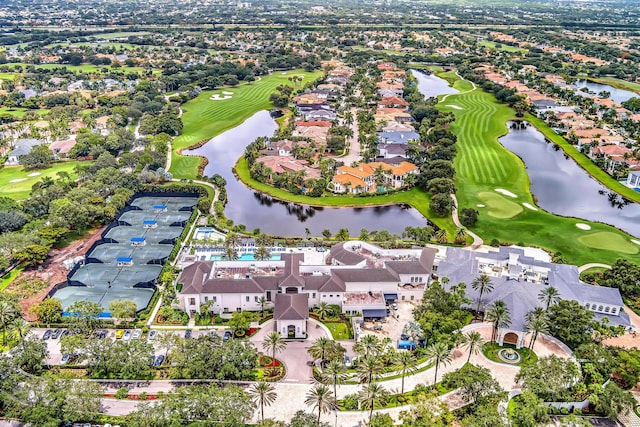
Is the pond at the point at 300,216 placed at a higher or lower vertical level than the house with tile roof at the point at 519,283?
lower

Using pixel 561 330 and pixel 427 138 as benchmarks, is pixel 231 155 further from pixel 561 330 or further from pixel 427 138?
pixel 561 330

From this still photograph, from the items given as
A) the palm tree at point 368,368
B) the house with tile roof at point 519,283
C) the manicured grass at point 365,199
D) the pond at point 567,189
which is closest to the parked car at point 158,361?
the palm tree at point 368,368

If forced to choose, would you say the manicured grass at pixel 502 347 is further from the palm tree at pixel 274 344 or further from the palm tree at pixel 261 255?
the palm tree at pixel 261 255

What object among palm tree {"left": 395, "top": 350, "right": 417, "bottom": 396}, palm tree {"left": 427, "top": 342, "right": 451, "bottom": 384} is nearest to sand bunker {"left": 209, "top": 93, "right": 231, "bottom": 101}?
palm tree {"left": 395, "top": 350, "right": 417, "bottom": 396}

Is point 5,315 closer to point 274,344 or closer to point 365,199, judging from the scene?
point 274,344

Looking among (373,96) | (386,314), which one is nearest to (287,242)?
(386,314)

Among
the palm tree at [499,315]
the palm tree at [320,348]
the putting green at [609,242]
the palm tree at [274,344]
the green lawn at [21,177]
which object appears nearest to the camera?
the palm tree at [320,348]
